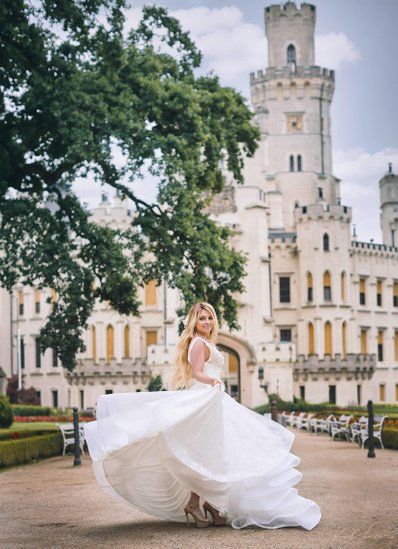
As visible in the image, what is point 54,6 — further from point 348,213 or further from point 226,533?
point 348,213

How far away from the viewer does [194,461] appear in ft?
32.3

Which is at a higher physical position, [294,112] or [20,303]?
[294,112]

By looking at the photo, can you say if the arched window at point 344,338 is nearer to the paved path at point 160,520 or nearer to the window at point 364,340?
the window at point 364,340

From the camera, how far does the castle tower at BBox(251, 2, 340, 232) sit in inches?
2876

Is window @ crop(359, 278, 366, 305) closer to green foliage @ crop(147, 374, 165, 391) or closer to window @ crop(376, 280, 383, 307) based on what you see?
window @ crop(376, 280, 383, 307)

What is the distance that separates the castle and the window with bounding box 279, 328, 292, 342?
89 mm

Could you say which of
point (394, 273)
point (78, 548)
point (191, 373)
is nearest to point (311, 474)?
point (191, 373)

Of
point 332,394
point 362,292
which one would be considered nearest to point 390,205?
point 362,292

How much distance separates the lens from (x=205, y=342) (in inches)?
414

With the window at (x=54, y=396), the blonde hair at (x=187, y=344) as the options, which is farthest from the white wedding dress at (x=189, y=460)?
the window at (x=54, y=396)

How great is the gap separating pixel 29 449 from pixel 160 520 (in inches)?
471

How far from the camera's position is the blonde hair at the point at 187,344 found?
10.5 m

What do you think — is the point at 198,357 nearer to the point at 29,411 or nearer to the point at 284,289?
the point at 29,411

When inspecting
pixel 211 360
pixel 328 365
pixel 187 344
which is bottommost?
pixel 328 365
